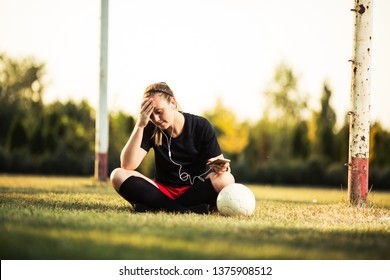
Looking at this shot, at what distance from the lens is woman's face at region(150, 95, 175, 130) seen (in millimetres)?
5363

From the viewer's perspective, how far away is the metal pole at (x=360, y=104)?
22.9 ft

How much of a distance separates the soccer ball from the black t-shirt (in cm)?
44

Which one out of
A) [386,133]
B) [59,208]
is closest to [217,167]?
[59,208]

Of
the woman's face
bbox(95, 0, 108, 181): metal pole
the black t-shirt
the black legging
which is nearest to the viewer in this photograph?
the woman's face

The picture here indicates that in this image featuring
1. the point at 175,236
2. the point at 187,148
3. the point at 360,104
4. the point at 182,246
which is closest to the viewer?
the point at 182,246

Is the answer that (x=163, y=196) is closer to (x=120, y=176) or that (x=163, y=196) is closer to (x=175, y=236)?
(x=120, y=176)

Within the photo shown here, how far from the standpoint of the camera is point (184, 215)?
5.22 m

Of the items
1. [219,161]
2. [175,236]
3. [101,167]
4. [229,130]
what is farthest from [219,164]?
[229,130]

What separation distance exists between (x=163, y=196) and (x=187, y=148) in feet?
1.86

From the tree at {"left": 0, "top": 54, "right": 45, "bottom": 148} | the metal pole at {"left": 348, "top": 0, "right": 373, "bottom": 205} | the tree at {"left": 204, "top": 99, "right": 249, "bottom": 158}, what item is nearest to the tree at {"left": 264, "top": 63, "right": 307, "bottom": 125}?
the tree at {"left": 204, "top": 99, "right": 249, "bottom": 158}

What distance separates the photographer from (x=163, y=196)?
5.57 metres

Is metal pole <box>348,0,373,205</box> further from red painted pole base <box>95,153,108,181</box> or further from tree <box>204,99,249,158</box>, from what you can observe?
tree <box>204,99,249,158</box>
